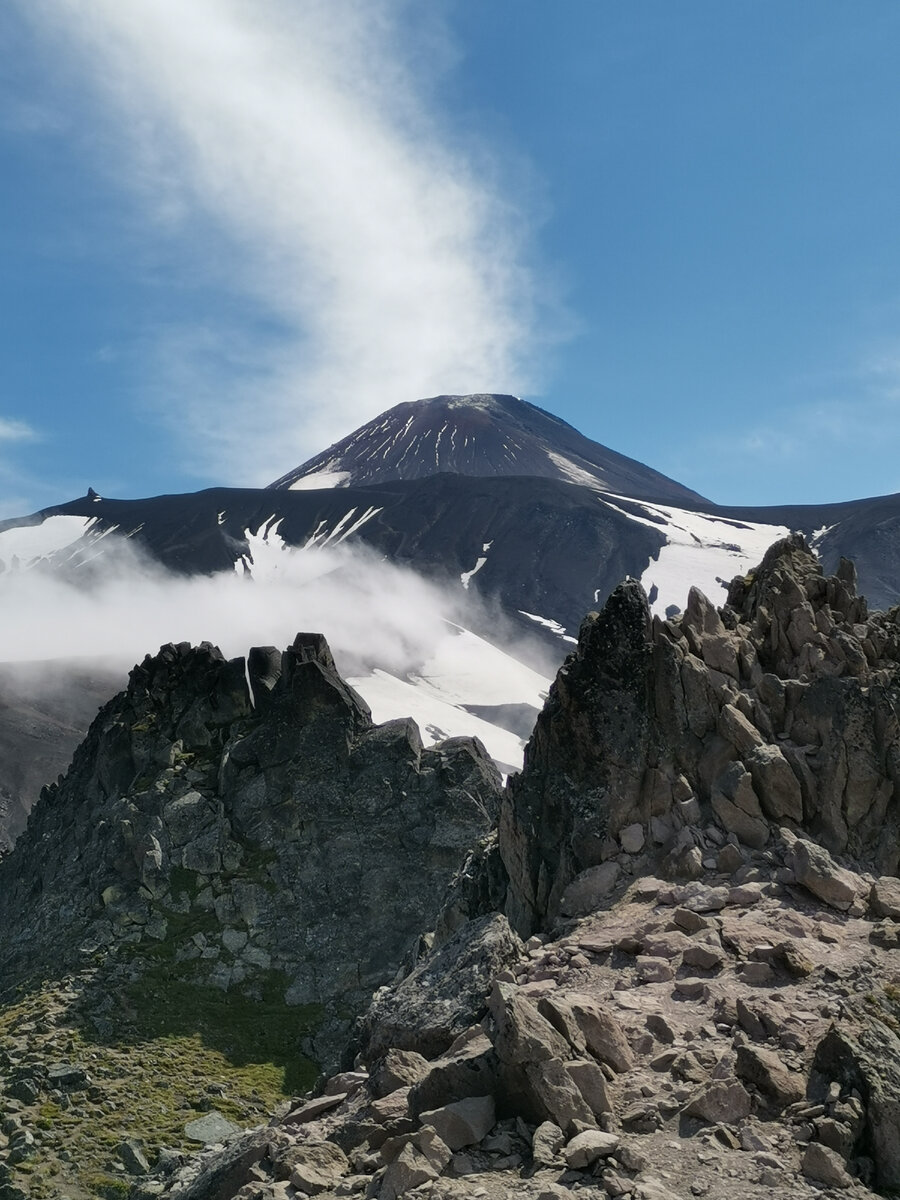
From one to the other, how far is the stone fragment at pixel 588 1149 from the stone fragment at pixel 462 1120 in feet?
3.43

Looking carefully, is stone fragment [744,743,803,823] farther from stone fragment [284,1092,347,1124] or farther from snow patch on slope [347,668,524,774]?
snow patch on slope [347,668,524,774]

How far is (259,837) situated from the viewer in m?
49.0

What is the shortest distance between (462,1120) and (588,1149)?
1455mm

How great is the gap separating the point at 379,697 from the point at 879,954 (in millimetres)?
158468

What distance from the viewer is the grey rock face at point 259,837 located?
148 ft

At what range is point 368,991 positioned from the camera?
1752 inches

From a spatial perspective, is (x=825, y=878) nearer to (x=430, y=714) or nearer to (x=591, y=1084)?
(x=591, y=1084)

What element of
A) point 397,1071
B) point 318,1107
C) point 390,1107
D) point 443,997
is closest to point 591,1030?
point 390,1107

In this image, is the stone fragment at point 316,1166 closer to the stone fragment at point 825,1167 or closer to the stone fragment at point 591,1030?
the stone fragment at point 591,1030

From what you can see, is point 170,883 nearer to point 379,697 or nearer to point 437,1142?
point 437,1142

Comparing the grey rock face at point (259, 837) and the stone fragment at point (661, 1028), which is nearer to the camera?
the stone fragment at point (661, 1028)

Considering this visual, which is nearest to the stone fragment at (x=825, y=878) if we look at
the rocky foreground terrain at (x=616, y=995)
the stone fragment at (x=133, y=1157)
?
the rocky foreground terrain at (x=616, y=995)

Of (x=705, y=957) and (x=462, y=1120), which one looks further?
(x=705, y=957)

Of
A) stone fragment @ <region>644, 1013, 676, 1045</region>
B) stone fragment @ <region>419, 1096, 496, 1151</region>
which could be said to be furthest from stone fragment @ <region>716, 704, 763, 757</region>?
stone fragment @ <region>419, 1096, 496, 1151</region>
